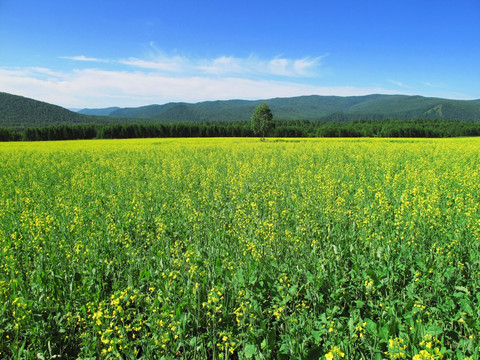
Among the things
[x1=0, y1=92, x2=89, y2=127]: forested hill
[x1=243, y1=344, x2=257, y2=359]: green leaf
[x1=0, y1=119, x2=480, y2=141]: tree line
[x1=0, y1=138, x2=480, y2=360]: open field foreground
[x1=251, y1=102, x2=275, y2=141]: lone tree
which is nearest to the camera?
[x1=243, y1=344, x2=257, y2=359]: green leaf

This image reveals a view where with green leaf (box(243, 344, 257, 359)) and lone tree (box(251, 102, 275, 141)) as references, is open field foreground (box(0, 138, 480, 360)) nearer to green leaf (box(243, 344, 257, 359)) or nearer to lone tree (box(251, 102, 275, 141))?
green leaf (box(243, 344, 257, 359))

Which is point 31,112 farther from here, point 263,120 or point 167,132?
point 263,120

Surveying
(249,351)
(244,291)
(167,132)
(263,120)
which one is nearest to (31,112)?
(167,132)

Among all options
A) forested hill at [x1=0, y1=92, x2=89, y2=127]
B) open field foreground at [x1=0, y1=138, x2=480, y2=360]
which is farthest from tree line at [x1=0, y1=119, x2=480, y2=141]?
forested hill at [x1=0, y1=92, x2=89, y2=127]

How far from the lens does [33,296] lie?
409cm

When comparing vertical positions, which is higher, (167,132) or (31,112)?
(31,112)

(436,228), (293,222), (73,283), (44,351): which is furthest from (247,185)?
(44,351)

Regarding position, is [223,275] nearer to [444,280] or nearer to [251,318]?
[251,318]

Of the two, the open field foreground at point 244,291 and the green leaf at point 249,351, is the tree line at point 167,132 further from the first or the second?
the green leaf at point 249,351

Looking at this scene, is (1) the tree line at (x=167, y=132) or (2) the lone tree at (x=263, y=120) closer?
(2) the lone tree at (x=263, y=120)

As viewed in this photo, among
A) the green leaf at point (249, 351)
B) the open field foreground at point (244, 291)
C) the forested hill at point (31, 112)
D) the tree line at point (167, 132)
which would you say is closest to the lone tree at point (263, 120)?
the tree line at point (167, 132)

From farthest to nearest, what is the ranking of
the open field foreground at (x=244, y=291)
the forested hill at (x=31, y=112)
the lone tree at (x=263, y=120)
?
1. the forested hill at (x=31, y=112)
2. the lone tree at (x=263, y=120)
3. the open field foreground at (x=244, y=291)

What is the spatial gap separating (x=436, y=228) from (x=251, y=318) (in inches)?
181

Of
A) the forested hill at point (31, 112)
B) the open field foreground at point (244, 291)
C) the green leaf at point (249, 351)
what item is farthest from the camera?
the forested hill at point (31, 112)
